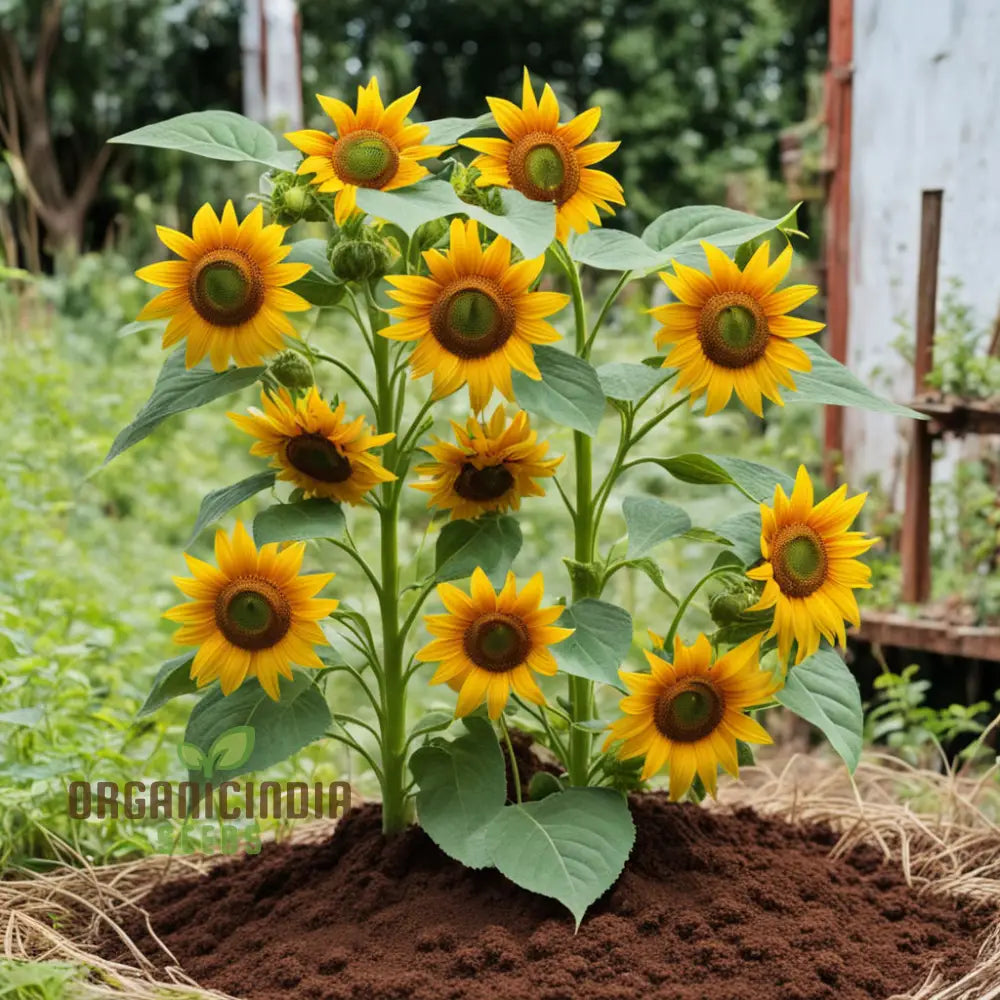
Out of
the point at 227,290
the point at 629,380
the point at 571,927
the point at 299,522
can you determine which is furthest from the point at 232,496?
the point at 571,927

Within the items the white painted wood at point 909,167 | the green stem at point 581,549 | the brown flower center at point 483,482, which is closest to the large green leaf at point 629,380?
the green stem at point 581,549

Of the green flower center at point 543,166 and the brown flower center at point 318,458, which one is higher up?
the green flower center at point 543,166

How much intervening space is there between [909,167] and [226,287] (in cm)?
237

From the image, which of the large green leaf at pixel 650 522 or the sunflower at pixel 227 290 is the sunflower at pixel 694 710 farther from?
the sunflower at pixel 227 290

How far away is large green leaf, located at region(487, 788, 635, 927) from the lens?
1.23 metres

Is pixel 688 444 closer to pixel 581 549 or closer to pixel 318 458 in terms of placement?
pixel 581 549

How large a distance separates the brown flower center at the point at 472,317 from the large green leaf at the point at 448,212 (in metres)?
0.07

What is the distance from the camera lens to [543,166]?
1.30 metres

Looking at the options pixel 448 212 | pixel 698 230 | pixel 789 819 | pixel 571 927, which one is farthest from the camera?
pixel 789 819

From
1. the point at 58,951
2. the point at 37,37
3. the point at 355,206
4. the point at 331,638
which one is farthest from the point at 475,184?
the point at 37,37

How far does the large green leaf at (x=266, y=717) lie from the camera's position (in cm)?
128

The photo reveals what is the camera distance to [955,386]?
2574mm

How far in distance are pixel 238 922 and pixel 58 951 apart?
0.19m

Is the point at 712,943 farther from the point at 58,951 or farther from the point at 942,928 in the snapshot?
the point at 58,951
